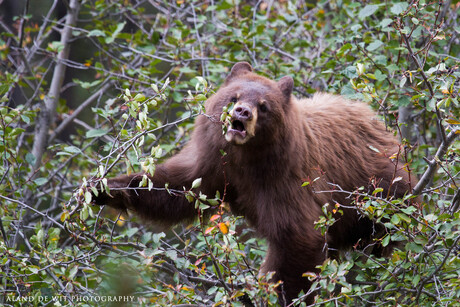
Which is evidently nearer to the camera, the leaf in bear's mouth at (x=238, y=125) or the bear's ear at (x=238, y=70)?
the leaf in bear's mouth at (x=238, y=125)

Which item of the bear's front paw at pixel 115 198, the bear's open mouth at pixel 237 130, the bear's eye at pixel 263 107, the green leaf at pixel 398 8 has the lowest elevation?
the bear's front paw at pixel 115 198

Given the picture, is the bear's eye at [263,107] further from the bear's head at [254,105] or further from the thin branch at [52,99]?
the thin branch at [52,99]

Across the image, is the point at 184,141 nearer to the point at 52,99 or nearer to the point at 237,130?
the point at 52,99

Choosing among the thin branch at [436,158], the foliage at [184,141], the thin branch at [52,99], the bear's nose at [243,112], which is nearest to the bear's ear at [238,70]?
the foliage at [184,141]

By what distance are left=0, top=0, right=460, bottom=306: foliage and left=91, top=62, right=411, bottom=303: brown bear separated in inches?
8.3

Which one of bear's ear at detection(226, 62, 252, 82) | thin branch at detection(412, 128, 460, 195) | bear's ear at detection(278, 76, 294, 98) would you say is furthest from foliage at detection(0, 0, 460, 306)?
bear's ear at detection(278, 76, 294, 98)

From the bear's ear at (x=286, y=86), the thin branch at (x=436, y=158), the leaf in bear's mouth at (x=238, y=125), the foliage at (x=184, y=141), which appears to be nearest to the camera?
the foliage at (x=184, y=141)

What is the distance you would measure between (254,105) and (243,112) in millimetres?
241

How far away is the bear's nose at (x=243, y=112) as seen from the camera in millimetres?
4566

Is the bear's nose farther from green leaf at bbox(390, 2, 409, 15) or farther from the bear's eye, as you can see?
green leaf at bbox(390, 2, 409, 15)

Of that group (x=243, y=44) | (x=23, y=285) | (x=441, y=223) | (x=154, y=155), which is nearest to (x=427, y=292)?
(x=441, y=223)

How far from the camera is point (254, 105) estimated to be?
4.81m

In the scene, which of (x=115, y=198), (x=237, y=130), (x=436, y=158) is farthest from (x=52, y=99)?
(x=436, y=158)

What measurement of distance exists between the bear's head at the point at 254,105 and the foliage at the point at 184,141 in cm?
29
